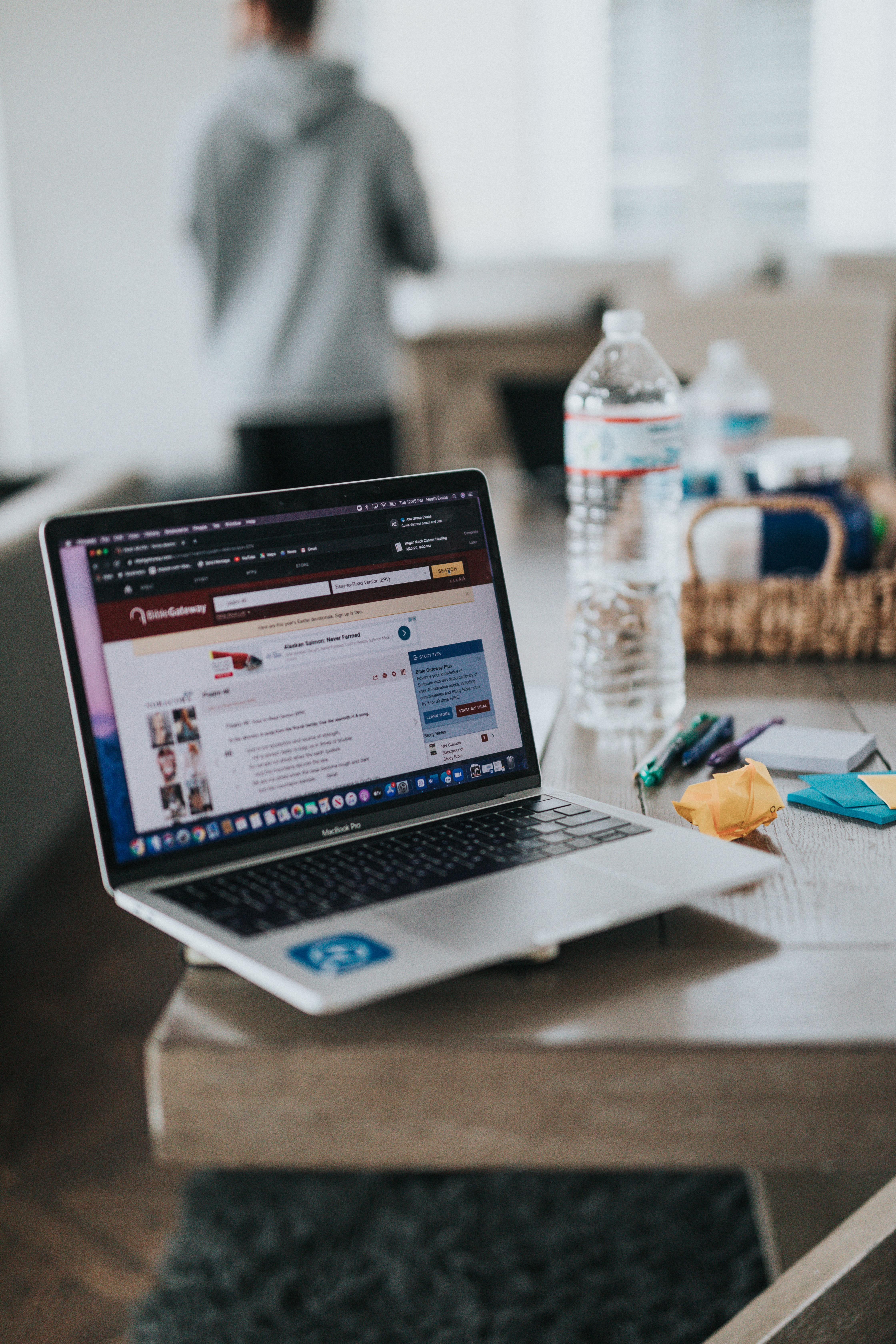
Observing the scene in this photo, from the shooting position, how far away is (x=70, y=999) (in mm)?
1895

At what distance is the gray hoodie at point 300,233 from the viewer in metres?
2.39

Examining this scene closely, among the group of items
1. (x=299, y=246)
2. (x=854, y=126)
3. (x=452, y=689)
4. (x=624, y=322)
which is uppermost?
(x=854, y=126)

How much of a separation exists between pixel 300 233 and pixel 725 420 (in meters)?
1.22

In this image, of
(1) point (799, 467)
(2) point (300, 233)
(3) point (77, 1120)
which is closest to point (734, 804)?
(1) point (799, 467)

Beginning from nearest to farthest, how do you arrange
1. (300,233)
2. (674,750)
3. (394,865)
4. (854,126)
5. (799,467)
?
1. (394,865)
2. (674,750)
3. (799,467)
4. (300,233)
5. (854,126)

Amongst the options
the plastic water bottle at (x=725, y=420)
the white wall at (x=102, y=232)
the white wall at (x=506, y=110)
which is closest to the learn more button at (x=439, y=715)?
the plastic water bottle at (x=725, y=420)

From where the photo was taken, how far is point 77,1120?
1608 millimetres

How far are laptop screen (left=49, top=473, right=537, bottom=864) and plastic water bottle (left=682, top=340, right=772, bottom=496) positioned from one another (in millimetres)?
715

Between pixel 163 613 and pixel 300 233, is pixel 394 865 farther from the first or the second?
pixel 300 233

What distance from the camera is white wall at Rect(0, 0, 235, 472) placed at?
4074 mm

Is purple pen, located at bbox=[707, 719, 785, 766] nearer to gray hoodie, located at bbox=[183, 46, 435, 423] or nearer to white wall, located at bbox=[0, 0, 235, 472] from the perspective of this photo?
gray hoodie, located at bbox=[183, 46, 435, 423]

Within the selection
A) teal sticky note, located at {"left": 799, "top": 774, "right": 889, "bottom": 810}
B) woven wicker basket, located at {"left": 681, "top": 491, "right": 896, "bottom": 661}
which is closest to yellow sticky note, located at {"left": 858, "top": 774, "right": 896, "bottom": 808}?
teal sticky note, located at {"left": 799, "top": 774, "right": 889, "bottom": 810}

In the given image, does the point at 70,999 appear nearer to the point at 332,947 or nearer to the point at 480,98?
the point at 332,947

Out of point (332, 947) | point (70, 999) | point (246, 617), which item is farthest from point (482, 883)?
point (70, 999)
